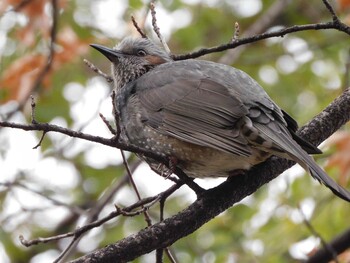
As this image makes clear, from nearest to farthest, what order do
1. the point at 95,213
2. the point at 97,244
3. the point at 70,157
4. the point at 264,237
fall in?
the point at 95,213
the point at 264,237
the point at 97,244
the point at 70,157

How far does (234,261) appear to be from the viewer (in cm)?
652

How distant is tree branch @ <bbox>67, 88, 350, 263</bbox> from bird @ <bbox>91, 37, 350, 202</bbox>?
0.10m

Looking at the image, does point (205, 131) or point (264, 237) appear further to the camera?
point (264, 237)

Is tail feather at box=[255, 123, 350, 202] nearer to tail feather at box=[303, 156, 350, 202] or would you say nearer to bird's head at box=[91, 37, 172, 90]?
tail feather at box=[303, 156, 350, 202]

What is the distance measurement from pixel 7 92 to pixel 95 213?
1.63 meters

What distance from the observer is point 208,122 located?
4117 millimetres

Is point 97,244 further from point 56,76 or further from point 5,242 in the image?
point 56,76

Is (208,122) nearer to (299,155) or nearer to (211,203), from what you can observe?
(211,203)

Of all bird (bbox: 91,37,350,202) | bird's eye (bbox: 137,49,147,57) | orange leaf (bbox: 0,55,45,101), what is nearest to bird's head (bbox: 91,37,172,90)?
bird's eye (bbox: 137,49,147,57)

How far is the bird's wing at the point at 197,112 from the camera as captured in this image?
3945 millimetres

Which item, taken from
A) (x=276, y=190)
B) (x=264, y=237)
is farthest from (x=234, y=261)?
(x=276, y=190)

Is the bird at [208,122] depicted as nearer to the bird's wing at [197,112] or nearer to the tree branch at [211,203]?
the bird's wing at [197,112]

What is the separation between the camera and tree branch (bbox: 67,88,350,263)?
3.48 meters

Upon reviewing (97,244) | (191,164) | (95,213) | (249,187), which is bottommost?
(249,187)
